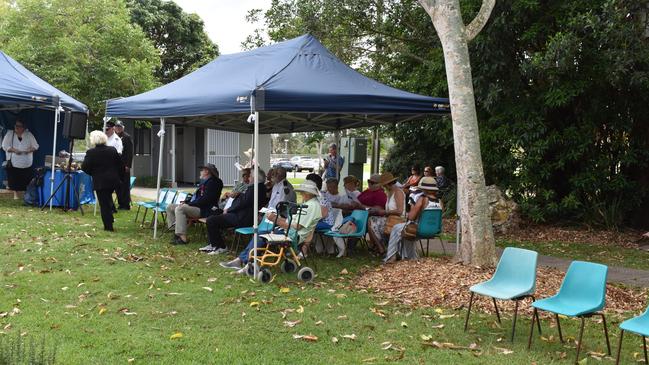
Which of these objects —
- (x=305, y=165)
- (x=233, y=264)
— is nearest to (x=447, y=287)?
(x=233, y=264)

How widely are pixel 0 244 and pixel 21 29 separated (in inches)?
654

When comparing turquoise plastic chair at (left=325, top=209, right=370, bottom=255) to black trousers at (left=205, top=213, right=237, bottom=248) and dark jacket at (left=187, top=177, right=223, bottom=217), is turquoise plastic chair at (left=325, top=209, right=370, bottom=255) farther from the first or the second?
dark jacket at (left=187, top=177, right=223, bottom=217)

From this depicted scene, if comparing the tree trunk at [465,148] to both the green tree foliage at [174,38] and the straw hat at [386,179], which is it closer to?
the straw hat at [386,179]

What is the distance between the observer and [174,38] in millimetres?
30312

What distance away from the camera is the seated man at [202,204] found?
948cm

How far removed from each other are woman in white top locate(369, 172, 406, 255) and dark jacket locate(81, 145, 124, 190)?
14.4ft

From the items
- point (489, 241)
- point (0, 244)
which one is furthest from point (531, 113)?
point (0, 244)

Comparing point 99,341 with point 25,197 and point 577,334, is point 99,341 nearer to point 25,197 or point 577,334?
point 577,334

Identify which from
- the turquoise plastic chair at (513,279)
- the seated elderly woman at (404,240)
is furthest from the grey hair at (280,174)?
the turquoise plastic chair at (513,279)

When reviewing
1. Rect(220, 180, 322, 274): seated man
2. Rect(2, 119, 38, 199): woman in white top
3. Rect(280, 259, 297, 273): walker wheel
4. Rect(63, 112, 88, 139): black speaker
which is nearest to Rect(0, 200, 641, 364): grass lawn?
Rect(280, 259, 297, 273): walker wheel

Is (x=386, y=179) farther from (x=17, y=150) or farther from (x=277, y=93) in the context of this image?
(x=17, y=150)

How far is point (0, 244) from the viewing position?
849 centimetres

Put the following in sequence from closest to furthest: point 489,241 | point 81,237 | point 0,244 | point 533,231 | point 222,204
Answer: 1. point 489,241
2. point 0,244
3. point 81,237
4. point 222,204
5. point 533,231

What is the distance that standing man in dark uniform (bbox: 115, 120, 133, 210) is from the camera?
41.4 feet
